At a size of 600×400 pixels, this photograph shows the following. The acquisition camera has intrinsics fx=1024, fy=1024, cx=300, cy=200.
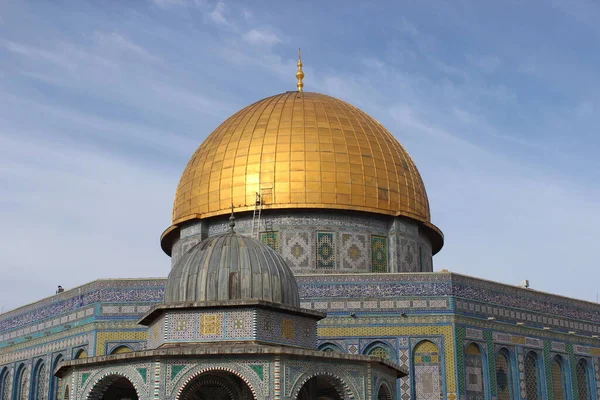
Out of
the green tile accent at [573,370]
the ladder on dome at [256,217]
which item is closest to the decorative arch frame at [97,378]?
the ladder on dome at [256,217]

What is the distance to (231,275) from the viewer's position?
17719 mm

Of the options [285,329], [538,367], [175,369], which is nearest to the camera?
[175,369]

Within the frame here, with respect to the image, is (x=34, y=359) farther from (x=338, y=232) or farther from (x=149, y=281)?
(x=338, y=232)

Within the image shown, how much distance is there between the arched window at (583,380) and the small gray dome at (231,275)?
39.8 feet

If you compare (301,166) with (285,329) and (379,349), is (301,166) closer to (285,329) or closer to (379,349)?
(379,349)

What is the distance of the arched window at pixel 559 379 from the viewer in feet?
87.7

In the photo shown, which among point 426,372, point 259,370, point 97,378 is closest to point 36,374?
point 426,372

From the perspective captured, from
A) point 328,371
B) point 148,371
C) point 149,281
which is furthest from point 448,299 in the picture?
point 148,371

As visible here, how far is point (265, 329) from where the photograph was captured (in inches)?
673

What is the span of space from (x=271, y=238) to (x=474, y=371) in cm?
641

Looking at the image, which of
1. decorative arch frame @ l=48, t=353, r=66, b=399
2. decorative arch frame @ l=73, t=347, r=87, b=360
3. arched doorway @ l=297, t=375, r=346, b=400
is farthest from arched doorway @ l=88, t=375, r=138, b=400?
decorative arch frame @ l=48, t=353, r=66, b=399

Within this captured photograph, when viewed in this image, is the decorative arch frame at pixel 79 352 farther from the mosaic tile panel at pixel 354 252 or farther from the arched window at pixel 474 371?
the arched window at pixel 474 371

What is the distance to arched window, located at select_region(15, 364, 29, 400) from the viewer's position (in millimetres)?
28234

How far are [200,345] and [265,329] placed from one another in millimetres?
1116
